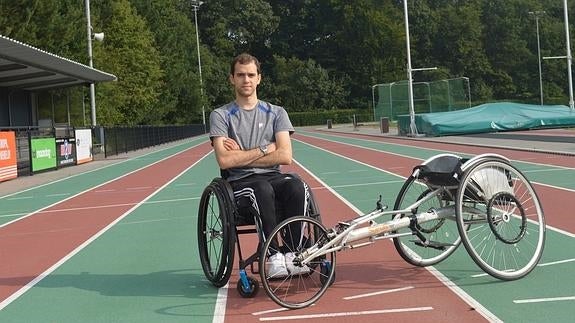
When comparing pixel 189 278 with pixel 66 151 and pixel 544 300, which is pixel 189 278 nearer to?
pixel 544 300

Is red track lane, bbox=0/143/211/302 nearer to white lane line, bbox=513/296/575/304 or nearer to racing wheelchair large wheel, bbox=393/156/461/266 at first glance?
racing wheelchair large wheel, bbox=393/156/461/266

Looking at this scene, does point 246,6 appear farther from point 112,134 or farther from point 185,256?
point 185,256

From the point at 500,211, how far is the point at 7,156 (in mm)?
17166

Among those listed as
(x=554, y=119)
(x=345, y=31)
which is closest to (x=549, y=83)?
(x=345, y=31)

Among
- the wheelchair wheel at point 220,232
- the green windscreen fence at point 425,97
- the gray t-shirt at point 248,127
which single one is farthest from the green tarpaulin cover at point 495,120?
the gray t-shirt at point 248,127

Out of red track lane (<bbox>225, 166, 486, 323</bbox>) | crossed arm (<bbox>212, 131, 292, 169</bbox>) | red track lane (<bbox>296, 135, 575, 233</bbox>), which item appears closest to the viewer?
red track lane (<bbox>225, 166, 486, 323</bbox>)

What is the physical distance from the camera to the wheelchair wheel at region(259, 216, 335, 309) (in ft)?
16.5

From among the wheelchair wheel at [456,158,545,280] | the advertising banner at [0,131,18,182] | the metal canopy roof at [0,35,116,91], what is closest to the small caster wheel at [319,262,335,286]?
the wheelchair wheel at [456,158,545,280]

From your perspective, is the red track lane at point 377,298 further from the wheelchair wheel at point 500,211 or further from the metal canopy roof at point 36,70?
the metal canopy roof at point 36,70

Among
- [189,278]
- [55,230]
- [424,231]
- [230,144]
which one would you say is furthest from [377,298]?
[55,230]

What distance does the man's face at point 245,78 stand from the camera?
18.2ft

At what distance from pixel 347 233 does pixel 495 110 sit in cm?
3621

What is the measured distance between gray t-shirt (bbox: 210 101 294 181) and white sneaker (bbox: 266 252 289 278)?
729 millimetres

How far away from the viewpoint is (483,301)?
16.8 feet
